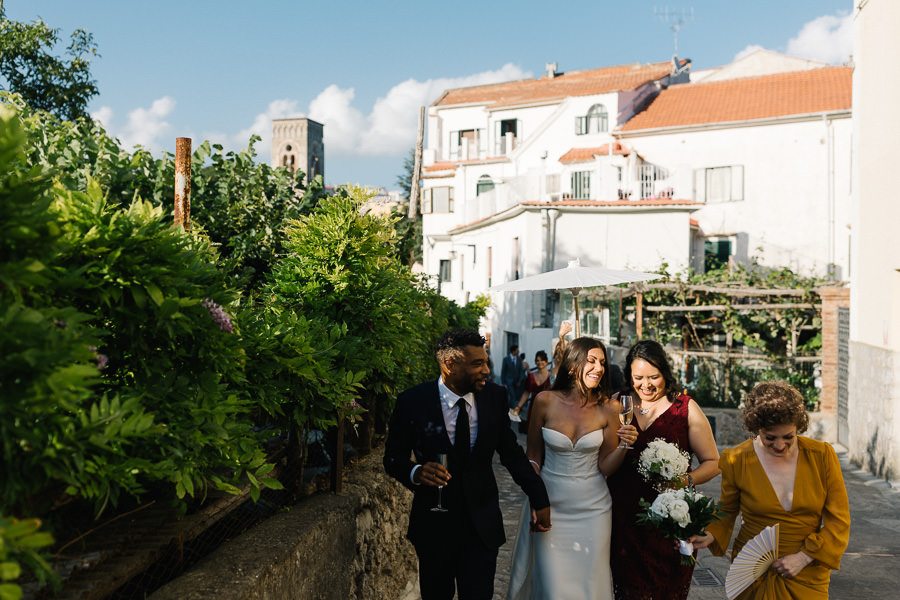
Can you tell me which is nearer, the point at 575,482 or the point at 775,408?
the point at 775,408

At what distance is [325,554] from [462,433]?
1009 mm

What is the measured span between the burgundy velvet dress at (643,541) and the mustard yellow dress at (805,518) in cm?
69

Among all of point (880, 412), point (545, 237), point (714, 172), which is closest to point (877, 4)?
point (880, 412)

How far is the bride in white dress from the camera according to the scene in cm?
497

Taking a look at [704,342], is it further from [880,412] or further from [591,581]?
[591,581]

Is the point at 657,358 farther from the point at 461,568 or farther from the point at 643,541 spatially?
the point at 461,568

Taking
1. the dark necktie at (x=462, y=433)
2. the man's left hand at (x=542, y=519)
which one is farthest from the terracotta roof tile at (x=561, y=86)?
the dark necktie at (x=462, y=433)

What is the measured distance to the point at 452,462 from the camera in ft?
14.3

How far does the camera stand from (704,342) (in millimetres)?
18141

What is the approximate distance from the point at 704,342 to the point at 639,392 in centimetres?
1388

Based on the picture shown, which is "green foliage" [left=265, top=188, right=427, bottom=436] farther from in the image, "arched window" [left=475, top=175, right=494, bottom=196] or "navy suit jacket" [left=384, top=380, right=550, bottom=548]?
"arched window" [left=475, top=175, right=494, bottom=196]

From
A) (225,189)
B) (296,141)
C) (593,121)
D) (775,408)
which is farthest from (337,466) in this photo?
(296,141)

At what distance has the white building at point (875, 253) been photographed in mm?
10883

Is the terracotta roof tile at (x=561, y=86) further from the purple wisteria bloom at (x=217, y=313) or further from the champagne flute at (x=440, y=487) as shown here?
the purple wisteria bloom at (x=217, y=313)
